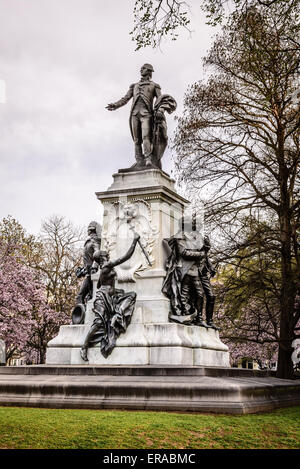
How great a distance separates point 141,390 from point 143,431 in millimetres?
2329

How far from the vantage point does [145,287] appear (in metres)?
12.2

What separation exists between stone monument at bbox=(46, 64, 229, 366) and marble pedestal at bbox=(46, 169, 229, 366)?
0.07 feet

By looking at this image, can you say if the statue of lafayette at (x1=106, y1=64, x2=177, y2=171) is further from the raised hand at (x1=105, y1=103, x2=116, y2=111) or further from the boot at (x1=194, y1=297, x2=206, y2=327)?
the boot at (x1=194, y1=297, x2=206, y2=327)

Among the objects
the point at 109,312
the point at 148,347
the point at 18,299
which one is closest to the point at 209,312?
the point at 148,347

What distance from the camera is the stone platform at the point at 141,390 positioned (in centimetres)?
831

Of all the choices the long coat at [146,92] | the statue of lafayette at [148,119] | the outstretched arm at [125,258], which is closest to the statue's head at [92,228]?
the statue of lafayette at [148,119]

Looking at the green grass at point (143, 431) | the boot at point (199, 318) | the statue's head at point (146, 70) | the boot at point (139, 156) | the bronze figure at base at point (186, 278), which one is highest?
the statue's head at point (146, 70)

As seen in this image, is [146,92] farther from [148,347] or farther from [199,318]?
[148,347]

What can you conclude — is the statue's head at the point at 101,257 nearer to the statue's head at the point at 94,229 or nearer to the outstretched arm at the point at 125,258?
the outstretched arm at the point at 125,258

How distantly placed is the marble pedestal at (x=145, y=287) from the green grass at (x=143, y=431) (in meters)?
3.24

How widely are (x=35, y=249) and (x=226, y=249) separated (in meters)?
19.4
